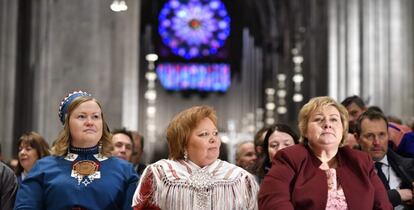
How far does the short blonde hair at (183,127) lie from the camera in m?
4.57

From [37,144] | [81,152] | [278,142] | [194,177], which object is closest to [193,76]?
[37,144]

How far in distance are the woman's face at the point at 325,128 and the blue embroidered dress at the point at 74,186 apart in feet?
3.74

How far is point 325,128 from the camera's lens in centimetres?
452

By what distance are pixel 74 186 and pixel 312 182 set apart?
4.62 feet

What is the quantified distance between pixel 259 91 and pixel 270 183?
35.1m

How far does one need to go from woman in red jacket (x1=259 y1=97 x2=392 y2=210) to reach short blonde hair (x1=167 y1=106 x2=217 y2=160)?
51 cm

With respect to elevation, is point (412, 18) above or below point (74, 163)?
above

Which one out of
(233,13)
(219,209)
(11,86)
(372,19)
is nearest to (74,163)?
(219,209)

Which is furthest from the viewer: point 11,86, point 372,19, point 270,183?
point 372,19

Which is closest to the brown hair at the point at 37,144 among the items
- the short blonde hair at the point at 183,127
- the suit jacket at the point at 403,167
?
the short blonde hair at the point at 183,127

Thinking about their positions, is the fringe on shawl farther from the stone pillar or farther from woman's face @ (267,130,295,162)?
the stone pillar

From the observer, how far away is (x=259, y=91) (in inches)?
1551

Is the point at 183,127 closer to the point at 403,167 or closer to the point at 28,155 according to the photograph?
the point at 403,167

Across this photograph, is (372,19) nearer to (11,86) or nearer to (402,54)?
(402,54)
